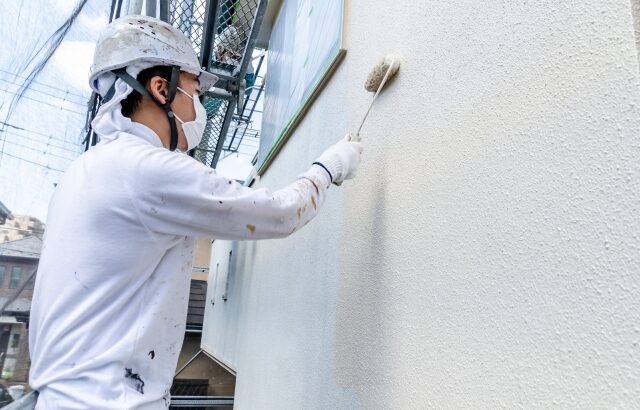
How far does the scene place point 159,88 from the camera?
52.5 inches

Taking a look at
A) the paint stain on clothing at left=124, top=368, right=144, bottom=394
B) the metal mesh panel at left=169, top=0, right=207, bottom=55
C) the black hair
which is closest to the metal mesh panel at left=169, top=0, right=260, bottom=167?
the metal mesh panel at left=169, top=0, right=207, bottom=55

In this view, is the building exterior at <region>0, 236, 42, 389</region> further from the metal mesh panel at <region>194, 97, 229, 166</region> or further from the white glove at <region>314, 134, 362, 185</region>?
the metal mesh panel at <region>194, 97, 229, 166</region>

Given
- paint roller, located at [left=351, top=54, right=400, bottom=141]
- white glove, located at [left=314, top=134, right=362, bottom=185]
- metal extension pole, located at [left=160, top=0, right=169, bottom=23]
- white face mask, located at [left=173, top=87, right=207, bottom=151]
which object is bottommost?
white glove, located at [left=314, top=134, right=362, bottom=185]

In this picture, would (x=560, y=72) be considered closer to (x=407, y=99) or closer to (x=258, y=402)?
(x=407, y=99)

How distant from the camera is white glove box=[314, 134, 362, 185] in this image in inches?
48.0

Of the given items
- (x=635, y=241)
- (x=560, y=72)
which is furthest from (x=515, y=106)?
(x=635, y=241)

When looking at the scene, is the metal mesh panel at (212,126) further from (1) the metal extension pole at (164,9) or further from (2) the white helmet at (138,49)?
(2) the white helmet at (138,49)

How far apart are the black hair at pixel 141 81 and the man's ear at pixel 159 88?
0.05ft

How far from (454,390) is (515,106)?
536 millimetres

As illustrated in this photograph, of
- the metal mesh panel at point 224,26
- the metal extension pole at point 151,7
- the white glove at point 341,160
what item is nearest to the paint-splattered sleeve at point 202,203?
the white glove at point 341,160

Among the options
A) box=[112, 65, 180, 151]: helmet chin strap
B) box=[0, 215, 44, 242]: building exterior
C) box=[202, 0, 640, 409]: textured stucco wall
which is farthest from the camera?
box=[0, 215, 44, 242]: building exterior

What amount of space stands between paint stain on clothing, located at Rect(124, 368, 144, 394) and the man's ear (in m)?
0.79

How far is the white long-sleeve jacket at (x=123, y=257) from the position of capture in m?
1.03

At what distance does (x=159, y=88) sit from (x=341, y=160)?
631 mm
